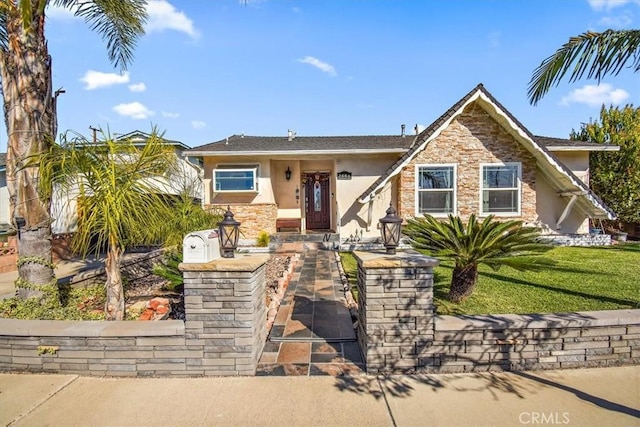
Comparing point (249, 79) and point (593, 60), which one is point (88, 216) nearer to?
point (593, 60)

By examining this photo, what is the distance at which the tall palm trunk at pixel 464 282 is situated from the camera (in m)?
5.27

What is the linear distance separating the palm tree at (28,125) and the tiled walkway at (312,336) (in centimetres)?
385

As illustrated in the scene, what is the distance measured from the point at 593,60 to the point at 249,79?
1054 cm

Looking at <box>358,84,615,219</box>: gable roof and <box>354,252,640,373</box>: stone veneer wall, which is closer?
<box>354,252,640,373</box>: stone veneer wall

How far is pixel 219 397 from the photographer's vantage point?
125 inches

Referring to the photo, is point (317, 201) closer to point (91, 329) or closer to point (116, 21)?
point (116, 21)

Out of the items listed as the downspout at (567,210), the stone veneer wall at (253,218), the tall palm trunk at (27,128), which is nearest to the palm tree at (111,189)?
the tall palm trunk at (27,128)

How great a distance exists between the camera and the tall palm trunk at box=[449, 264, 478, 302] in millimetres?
5270

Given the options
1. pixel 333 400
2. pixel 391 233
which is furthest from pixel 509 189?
pixel 333 400

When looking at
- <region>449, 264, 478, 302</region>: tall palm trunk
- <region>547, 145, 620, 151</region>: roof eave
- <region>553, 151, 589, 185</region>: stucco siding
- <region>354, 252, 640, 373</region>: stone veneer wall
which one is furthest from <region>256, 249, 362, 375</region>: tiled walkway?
<region>553, 151, 589, 185</region>: stucco siding

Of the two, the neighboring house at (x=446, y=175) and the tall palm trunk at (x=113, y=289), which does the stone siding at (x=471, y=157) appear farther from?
the tall palm trunk at (x=113, y=289)

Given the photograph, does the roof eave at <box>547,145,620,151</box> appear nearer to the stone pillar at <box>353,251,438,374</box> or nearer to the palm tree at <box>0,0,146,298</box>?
the stone pillar at <box>353,251,438,374</box>

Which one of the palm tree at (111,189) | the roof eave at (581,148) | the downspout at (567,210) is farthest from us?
the roof eave at (581,148)

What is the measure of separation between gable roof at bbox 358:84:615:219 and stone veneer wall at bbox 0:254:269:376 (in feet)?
26.0
